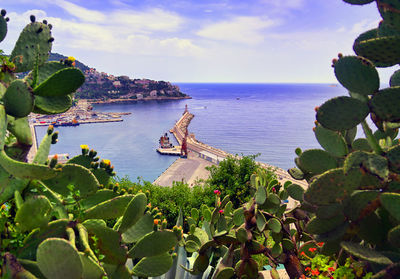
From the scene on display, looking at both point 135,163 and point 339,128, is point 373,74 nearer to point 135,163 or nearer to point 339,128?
point 339,128

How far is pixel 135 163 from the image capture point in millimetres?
48031

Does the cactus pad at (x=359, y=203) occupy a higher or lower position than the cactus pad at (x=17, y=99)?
lower

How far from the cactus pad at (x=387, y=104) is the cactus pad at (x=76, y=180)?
2.24 meters

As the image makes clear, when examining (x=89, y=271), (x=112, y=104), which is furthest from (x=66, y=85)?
(x=112, y=104)

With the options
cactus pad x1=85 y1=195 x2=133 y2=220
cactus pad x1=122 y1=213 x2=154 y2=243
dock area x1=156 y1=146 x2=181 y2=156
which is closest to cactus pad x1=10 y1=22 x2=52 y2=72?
cactus pad x1=85 y1=195 x2=133 y2=220

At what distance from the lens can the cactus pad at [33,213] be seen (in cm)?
187

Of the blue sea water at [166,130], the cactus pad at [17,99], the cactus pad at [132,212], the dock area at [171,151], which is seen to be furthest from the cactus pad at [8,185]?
the dock area at [171,151]

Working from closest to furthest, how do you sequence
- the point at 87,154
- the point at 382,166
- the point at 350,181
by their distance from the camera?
the point at 382,166 → the point at 350,181 → the point at 87,154

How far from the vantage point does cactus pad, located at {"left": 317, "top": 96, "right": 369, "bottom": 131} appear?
227 centimetres

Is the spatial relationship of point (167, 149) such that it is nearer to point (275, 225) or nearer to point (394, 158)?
point (275, 225)

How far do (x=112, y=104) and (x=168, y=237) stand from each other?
138131mm

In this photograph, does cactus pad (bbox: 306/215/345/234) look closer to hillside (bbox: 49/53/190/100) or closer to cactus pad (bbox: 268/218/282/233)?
cactus pad (bbox: 268/218/282/233)

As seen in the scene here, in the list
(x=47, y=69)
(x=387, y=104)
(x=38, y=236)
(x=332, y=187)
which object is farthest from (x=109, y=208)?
(x=387, y=104)

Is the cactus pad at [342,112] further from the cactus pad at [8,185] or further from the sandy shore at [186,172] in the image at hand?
the sandy shore at [186,172]
